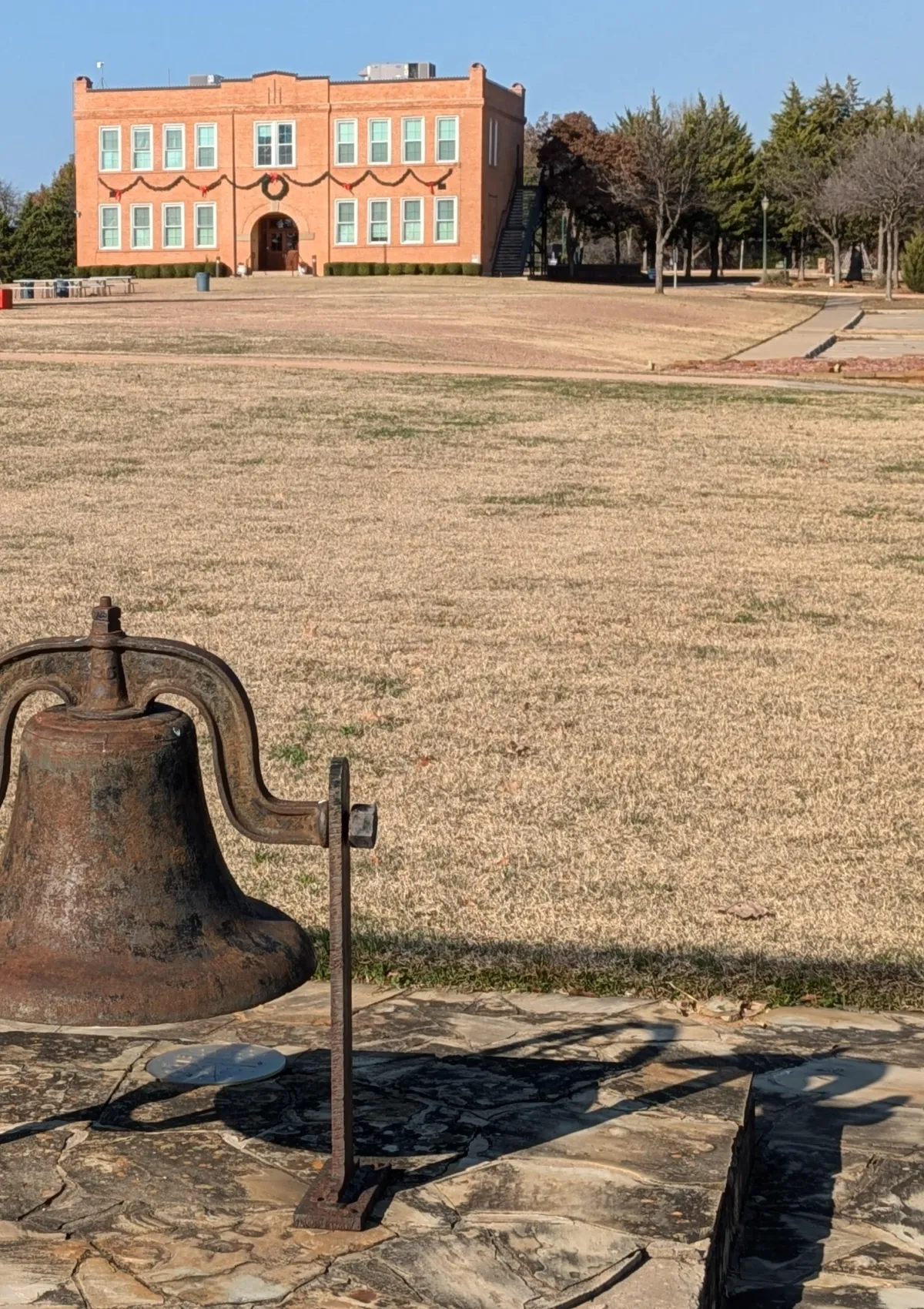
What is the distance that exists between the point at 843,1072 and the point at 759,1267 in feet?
2.80

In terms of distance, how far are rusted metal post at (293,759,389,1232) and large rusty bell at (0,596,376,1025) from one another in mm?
15

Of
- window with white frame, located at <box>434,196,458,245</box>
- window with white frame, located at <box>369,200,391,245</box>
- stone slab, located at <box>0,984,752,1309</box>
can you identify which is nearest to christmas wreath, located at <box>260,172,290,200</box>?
window with white frame, located at <box>369,200,391,245</box>

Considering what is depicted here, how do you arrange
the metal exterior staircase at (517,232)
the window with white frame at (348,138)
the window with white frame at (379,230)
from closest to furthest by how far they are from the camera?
the window with white frame at (348,138)
the window with white frame at (379,230)
the metal exterior staircase at (517,232)

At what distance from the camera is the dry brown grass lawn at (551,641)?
5254 mm

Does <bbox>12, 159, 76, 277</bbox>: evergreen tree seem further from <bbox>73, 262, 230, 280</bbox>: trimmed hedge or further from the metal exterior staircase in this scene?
the metal exterior staircase

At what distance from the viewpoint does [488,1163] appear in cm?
315

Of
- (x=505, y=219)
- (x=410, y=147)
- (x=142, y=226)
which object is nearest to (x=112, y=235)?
(x=142, y=226)

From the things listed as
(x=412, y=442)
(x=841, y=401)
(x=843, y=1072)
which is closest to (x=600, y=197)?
(x=841, y=401)

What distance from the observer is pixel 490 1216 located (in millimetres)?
2932

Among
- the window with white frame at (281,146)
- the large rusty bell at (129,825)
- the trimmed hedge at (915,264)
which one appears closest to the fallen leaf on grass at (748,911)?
the large rusty bell at (129,825)

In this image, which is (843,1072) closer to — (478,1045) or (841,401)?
(478,1045)

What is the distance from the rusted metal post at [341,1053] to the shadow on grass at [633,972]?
4.65ft

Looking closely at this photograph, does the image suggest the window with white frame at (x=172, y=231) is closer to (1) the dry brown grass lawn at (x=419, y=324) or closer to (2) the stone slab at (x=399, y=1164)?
(1) the dry brown grass lawn at (x=419, y=324)

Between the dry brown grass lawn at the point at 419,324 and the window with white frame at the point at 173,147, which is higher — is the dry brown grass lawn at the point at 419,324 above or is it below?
below
